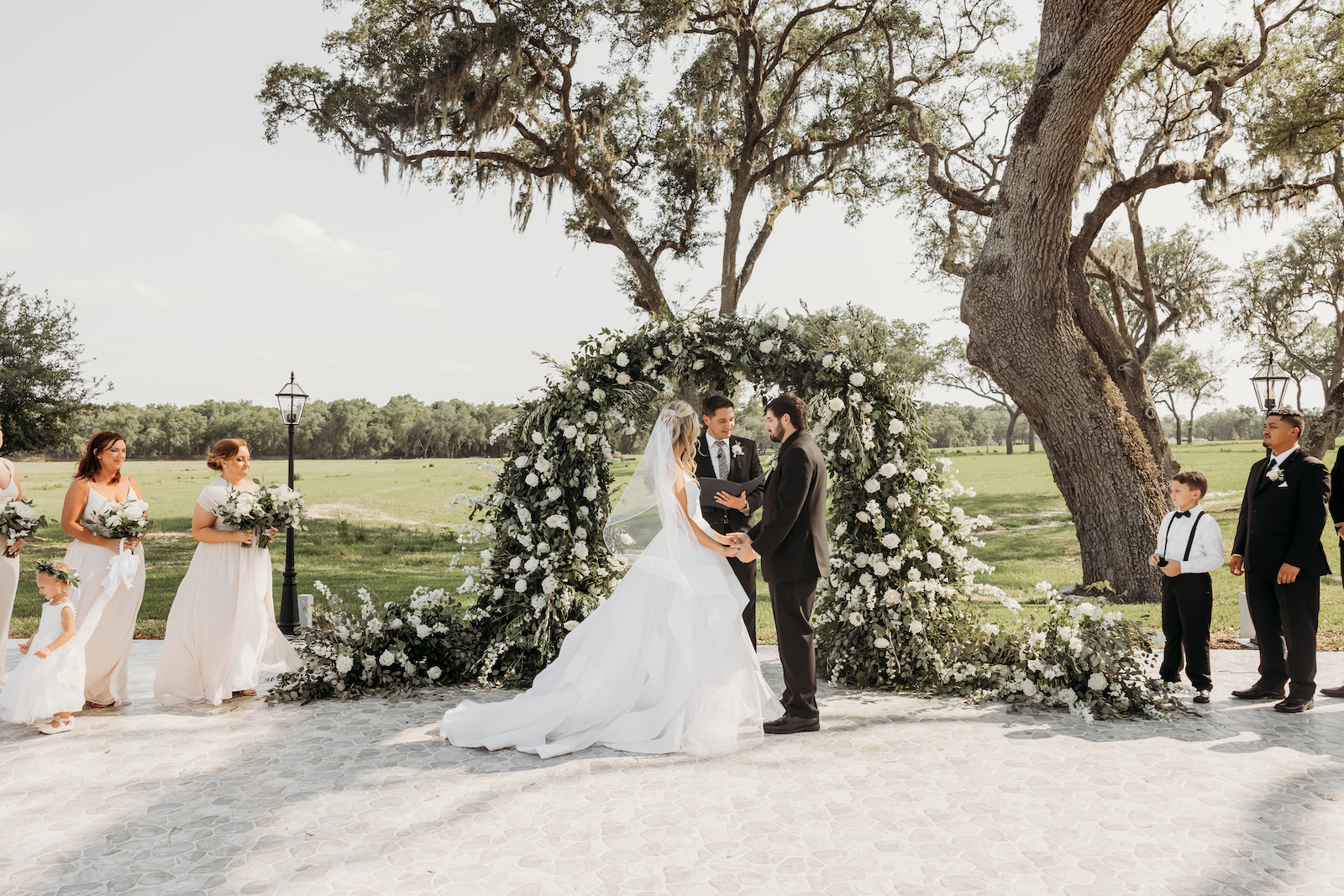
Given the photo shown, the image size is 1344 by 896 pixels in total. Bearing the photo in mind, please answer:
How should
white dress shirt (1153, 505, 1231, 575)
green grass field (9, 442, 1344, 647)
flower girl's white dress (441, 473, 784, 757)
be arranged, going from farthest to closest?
green grass field (9, 442, 1344, 647) → white dress shirt (1153, 505, 1231, 575) → flower girl's white dress (441, 473, 784, 757)

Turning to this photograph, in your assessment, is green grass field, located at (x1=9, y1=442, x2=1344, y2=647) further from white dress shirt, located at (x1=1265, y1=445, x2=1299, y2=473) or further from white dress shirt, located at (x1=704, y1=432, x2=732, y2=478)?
white dress shirt, located at (x1=704, y1=432, x2=732, y2=478)

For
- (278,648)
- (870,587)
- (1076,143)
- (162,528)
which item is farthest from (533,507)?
(162,528)

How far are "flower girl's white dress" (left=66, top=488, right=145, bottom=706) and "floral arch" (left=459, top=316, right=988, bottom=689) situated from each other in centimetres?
248

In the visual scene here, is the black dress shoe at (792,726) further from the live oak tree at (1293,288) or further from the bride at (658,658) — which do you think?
the live oak tree at (1293,288)

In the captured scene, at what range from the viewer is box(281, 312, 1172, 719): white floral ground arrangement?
6504 mm

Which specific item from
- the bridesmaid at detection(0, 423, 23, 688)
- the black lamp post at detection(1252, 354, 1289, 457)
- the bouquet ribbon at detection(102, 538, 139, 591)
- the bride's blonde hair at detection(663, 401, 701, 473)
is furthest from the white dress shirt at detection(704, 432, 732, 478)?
the black lamp post at detection(1252, 354, 1289, 457)

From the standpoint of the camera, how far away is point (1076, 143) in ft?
28.8

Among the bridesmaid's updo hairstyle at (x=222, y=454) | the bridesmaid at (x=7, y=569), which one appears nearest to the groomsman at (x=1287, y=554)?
the bridesmaid's updo hairstyle at (x=222, y=454)

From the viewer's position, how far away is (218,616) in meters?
6.15

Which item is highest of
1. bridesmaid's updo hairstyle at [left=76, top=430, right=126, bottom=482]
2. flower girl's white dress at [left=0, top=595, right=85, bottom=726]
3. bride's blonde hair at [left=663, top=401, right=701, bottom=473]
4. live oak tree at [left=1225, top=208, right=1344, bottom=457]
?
live oak tree at [left=1225, top=208, right=1344, bottom=457]

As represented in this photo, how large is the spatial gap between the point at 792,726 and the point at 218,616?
4.40 metres

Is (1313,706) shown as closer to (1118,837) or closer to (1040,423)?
(1118,837)

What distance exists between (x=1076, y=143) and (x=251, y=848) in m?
9.67

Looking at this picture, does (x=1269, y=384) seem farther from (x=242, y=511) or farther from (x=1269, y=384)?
(x=242, y=511)
